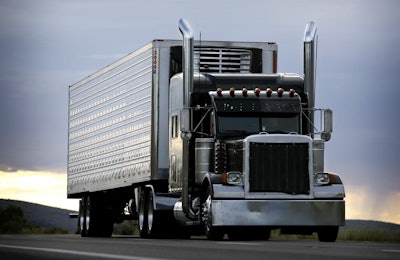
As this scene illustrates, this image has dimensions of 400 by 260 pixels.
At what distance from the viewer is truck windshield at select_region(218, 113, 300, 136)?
87.0ft

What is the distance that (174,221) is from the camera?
2992 cm

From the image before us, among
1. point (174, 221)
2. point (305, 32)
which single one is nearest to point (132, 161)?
point (174, 221)

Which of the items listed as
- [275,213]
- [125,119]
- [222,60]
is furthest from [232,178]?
[125,119]

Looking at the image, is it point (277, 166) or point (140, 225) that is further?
point (140, 225)

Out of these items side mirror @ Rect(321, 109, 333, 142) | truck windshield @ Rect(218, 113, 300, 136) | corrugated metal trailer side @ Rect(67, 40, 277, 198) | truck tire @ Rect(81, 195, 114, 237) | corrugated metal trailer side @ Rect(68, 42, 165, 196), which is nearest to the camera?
side mirror @ Rect(321, 109, 333, 142)

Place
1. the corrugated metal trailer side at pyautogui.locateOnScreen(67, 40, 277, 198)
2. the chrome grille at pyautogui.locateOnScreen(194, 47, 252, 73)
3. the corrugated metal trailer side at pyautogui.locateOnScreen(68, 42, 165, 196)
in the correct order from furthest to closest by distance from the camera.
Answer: the corrugated metal trailer side at pyautogui.locateOnScreen(68, 42, 165, 196)
the corrugated metal trailer side at pyautogui.locateOnScreen(67, 40, 277, 198)
the chrome grille at pyautogui.locateOnScreen(194, 47, 252, 73)

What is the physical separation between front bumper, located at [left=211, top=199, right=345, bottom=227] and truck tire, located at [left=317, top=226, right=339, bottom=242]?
0.38m

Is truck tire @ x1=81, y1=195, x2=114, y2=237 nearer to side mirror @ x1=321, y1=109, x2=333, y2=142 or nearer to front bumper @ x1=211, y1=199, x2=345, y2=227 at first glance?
front bumper @ x1=211, y1=199, x2=345, y2=227

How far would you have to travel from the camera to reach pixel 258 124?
26.6 meters

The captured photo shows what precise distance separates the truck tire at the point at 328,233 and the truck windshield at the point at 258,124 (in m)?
2.18

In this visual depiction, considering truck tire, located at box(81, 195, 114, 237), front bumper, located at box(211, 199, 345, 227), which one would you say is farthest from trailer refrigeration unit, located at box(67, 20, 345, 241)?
truck tire, located at box(81, 195, 114, 237)

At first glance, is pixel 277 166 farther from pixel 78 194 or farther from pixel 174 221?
pixel 78 194

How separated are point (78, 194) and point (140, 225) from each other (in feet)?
32.9

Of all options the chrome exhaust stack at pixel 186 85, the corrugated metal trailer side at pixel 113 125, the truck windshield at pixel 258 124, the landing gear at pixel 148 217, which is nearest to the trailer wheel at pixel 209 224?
the chrome exhaust stack at pixel 186 85
